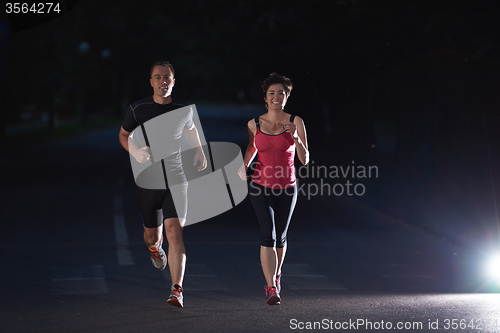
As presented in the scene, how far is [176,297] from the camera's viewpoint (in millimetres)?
6695

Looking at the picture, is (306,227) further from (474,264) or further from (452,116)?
(452,116)

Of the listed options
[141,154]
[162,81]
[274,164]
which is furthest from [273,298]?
[162,81]

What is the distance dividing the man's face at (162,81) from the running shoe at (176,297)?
5.46 ft

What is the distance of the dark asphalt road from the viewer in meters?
6.32

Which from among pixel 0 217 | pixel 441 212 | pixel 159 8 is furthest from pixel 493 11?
pixel 159 8

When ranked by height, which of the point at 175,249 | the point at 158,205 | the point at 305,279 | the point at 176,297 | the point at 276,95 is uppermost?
the point at 276,95

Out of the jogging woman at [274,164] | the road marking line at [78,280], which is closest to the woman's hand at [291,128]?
the jogging woman at [274,164]

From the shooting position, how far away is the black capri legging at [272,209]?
703 cm

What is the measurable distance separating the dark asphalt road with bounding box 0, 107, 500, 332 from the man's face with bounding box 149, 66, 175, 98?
6.10 feet

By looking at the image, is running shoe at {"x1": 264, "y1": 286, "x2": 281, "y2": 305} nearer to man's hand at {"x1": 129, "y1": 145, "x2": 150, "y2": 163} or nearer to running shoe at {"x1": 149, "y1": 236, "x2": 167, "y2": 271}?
running shoe at {"x1": 149, "y1": 236, "x2": 167, "y2": 271}

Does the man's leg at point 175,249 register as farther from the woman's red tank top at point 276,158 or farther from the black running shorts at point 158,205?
the woman's red tank top at point 276,158

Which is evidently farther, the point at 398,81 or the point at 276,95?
the point at 398,81

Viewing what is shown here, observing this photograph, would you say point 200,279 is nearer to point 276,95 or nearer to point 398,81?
point 276,95

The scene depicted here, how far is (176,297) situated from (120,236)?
15.5 ft
